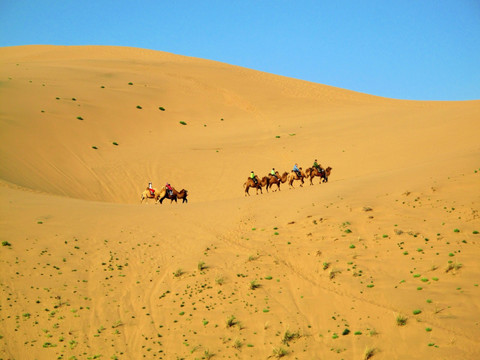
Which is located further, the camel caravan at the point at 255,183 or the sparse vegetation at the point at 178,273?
the camel caravan at the point at 255,183

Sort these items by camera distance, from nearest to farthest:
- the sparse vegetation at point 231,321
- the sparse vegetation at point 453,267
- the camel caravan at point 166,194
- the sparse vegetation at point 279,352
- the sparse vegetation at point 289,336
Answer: the sparse vegetation at point 279,352 → the sparse vegetation at point 289,336 → the sparse vegetation at point 231,321 → the sparse vegetation at point 453,267 → the camel caravan at point 166,194

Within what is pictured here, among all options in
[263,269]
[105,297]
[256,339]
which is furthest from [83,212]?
[256,339]

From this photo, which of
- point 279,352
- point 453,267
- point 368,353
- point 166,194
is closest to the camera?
point 368,353

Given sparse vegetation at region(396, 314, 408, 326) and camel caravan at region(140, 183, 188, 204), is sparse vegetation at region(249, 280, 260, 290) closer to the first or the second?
sparse vegetation at region(396, 314, 408, 326)

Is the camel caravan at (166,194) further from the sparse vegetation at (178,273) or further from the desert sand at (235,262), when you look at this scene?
the sparse vegetation at (178,273)

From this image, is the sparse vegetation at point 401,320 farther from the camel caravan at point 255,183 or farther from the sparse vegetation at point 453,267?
the camel caravan at point 255,183

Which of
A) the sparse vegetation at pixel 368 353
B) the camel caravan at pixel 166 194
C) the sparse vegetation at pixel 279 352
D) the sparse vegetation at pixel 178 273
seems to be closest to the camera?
the sparse vegetation at pixel 368 353

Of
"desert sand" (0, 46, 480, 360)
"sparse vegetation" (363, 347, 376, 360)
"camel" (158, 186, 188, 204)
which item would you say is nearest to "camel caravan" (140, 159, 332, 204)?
"camel" (158, 186, 188, 204)

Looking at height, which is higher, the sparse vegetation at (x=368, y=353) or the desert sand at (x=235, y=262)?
the desert sand at (x=235, y=262)

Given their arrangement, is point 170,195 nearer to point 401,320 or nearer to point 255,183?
point 255,183

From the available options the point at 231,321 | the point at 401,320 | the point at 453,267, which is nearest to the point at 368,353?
the point at 401,320

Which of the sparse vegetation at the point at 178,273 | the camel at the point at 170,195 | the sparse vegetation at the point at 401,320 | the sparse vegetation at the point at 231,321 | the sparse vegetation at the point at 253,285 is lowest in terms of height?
the sparse vegetation at the point at 401,320

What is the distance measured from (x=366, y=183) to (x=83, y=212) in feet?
40.8

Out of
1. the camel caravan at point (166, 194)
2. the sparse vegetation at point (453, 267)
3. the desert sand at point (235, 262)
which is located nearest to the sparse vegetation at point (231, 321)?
the desert sand at point (235, 262)
